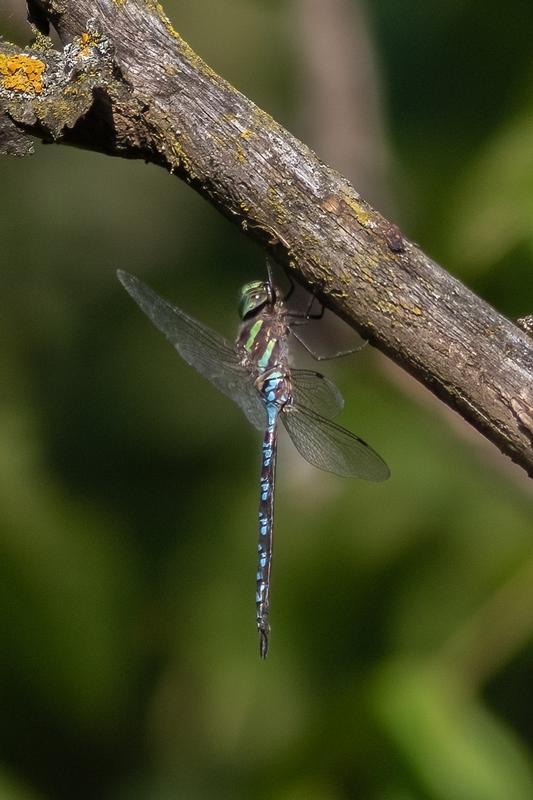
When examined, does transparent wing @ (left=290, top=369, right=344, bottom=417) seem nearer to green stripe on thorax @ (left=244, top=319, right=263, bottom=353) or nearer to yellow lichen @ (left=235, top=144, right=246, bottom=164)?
green stripe on thorax @ (left=244, top=319, right=263, bottom=353)

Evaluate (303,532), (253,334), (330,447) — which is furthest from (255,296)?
(303,532)

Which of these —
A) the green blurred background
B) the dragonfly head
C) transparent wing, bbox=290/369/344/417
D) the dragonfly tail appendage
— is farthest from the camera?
the dragonfly head

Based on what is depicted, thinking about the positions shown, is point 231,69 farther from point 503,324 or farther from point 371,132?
point 503,324

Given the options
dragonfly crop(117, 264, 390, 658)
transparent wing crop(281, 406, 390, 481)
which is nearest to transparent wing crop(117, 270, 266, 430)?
dragonfly crop(117, 264, 390, 658)

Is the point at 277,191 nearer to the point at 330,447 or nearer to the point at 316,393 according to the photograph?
the point at 330,447

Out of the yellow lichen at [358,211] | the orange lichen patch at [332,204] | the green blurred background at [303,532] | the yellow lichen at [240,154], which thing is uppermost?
the yellow lichen at [358,211]

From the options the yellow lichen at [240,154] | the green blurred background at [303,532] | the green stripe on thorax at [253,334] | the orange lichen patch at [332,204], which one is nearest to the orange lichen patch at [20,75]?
the yellow lichen at [240,154]

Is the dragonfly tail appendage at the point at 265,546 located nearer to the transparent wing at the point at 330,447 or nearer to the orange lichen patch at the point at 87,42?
the transparent wing at the point at 330,447
